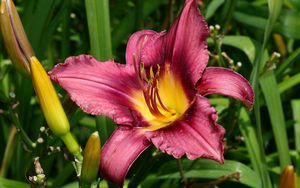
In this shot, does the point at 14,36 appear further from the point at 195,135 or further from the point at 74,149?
the point at 195,135

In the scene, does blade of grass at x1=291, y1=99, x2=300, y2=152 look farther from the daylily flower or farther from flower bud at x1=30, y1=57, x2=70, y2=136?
flower bud at x1=30, y1=57, x2=70, y2=136

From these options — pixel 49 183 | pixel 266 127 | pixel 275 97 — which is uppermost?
pixel 275 97

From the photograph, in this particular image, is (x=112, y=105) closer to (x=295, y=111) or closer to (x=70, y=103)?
(x=70, y=103)

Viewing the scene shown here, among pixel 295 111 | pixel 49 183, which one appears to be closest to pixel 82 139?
pixel 49 183

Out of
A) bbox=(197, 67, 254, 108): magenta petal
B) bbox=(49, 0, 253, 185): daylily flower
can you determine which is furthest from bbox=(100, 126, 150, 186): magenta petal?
bbox=(197, 67, 254, 108): magenta petal

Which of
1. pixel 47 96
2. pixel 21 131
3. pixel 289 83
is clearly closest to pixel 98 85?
pixel 47 96

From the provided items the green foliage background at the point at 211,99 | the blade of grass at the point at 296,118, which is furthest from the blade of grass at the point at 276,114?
the blade of grass at the point at 296,118
